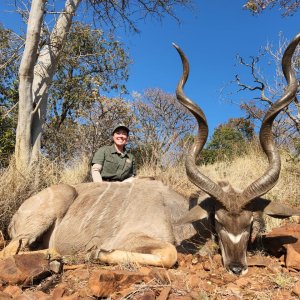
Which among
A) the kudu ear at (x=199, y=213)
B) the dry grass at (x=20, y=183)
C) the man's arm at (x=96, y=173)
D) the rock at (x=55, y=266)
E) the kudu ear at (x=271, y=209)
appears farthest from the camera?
the man's arm at (x=96, y=173)

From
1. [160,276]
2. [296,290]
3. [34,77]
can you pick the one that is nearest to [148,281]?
[160,276]

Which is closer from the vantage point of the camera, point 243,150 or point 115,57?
point 243,150

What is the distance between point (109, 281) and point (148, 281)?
28 cm

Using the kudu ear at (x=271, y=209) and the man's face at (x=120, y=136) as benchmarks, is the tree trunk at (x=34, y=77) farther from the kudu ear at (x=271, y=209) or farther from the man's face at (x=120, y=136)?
the kudu ear at (x=271, y=209)

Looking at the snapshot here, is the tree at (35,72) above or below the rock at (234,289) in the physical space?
above

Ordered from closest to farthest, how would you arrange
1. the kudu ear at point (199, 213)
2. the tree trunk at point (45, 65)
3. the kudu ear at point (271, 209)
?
the kudu ear at point (271, 209) → the kudu ear at point (199, 213) → the tree trunk at point (45, 65)

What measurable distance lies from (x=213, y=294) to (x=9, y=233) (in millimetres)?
2577

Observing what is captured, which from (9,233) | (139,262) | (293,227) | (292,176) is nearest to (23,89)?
(9,233)

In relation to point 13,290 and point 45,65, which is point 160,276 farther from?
point 45,65

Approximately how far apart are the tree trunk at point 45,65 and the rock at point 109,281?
3481 millimetres

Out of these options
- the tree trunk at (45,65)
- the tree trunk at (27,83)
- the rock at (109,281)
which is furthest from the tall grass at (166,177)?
the rock at (109,281)

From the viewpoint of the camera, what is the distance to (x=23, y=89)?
16.7 feet

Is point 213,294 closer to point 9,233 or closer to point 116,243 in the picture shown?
point 116,243

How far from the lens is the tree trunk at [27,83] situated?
4961 millimetres
